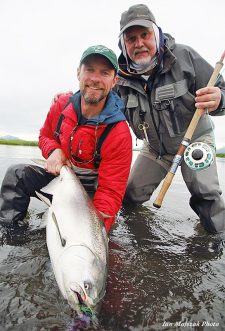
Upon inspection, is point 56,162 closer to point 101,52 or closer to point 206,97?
point 101,52

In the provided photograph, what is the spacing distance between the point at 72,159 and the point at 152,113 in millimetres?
1620

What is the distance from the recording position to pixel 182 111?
5484 millimetres

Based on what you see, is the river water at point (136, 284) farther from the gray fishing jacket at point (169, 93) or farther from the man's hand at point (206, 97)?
the man's hand at point (206, 97)

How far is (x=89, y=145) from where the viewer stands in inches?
182

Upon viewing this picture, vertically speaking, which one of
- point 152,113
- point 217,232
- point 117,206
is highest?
point 152,113

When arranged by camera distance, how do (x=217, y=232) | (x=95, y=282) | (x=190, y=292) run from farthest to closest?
(x=217, y=232) < (x=190, y=292) < (x=95, y=282)

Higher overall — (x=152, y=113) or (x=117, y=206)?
(x=152, y=113)

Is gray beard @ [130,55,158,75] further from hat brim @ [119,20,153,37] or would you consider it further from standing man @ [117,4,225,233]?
hat brim @ [119,20,153,37]

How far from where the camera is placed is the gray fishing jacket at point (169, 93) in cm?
529

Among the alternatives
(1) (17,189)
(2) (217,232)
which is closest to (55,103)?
(1) (17,189)

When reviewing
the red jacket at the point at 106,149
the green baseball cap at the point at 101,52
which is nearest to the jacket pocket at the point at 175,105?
the red jacket at the point at 106,149

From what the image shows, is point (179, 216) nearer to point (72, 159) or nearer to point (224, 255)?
point (224, 255)

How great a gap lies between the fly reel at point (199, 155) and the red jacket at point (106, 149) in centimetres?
109

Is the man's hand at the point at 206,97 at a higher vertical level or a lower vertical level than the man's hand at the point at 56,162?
higher
